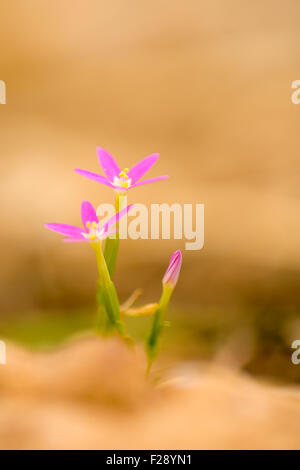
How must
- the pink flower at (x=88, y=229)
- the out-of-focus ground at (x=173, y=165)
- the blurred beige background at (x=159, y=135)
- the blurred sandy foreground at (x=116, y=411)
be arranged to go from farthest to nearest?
1. the blurred beige background at (x=159, y=135)
2. the out-of-focus ground at (x=173, y=165)
3. the pink flower at (x=88, y=229)
4. the blurred sandy foreground at (x=116, y=411)

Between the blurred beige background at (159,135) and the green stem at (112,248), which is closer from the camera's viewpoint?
the green stem at (112,248)

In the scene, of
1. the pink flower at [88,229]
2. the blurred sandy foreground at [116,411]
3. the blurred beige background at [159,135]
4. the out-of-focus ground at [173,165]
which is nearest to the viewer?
the blurred sandy foreground at [116,411]

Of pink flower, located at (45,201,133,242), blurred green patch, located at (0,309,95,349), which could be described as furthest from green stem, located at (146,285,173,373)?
blurred green patch, located at (0,309,95,349)

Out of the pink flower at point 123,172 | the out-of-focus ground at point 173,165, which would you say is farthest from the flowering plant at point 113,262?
the out-of-focus ground at point 173,165

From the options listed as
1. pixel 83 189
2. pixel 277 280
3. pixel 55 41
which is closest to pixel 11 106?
pixel 55 41

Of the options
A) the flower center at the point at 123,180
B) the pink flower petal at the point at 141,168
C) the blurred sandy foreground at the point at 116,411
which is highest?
the pink flower petal at the point at 141,168

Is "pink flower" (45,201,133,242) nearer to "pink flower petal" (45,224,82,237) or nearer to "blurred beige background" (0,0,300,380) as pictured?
"pink flower petal" (45,224,82,237)

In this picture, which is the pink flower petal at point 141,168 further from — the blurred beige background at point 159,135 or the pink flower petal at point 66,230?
the blurred beige background at point 159,135
